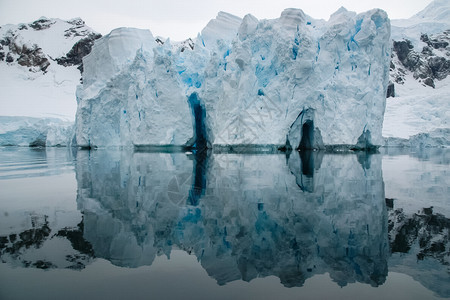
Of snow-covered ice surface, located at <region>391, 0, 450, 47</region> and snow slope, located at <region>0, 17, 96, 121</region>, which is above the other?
snow-covered ice surface, located at <region>391, 0, 450, 47</region>

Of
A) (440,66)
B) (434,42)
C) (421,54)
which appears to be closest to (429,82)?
(440,66)

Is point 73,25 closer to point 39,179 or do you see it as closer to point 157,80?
point 157,80

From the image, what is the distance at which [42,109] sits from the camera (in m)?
39.6

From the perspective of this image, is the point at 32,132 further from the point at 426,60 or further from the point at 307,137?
the point at 426,60

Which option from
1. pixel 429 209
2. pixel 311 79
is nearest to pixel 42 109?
pixel 311 79

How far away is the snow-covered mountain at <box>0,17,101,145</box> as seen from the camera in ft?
134

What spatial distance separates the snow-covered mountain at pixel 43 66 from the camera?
4081 centimetres

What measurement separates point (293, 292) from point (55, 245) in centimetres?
193

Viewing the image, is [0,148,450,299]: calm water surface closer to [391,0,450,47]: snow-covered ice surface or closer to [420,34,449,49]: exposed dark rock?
[391,0,450,47]: snow-covered ice surface

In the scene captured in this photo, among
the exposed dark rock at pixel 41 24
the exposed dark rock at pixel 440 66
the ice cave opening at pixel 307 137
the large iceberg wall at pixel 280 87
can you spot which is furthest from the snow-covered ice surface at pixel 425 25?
the exposed dark rock at pixel 41 24

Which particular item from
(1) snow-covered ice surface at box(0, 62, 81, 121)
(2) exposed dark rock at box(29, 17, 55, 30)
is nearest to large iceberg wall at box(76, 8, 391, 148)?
(1) snow-covered ice surface at box(0, 62, 81, 121)

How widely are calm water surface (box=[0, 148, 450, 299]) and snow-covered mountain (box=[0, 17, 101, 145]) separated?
35.5 metres

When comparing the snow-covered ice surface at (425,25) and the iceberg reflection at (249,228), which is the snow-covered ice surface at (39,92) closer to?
the iceberg reflection at (249,228)

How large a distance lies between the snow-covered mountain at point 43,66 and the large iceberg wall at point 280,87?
21.8m
